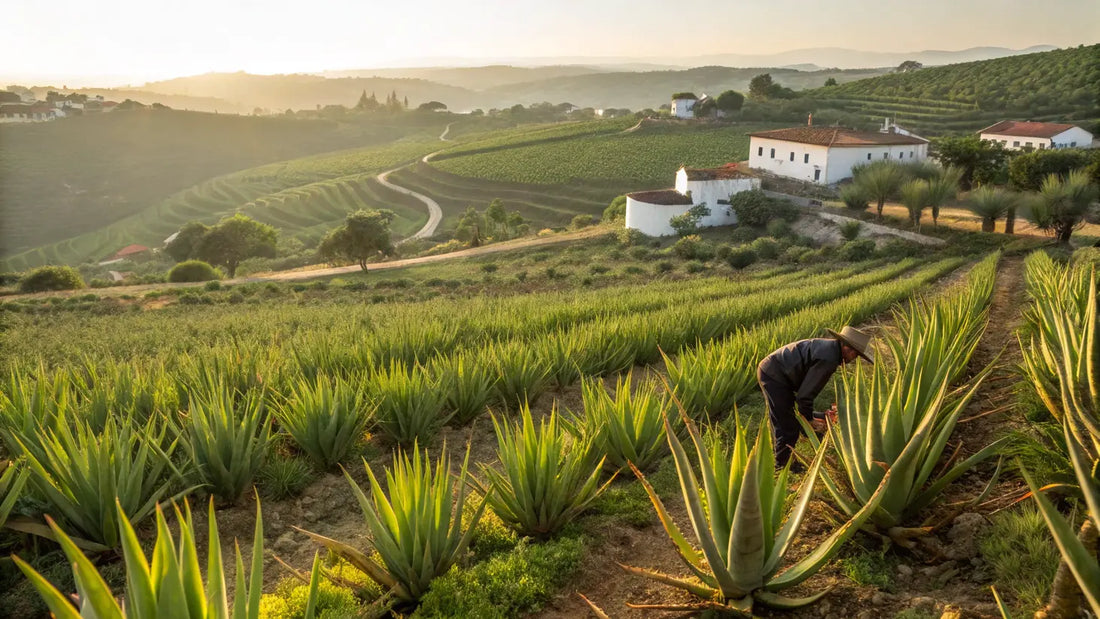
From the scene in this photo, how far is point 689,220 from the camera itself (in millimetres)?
44156

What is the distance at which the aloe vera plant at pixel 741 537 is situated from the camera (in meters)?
2.84

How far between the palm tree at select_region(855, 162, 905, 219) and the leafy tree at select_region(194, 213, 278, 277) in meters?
44.2

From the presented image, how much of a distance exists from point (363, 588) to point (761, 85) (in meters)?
108

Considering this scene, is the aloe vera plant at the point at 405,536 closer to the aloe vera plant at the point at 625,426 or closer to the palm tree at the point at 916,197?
the aloe vera plant at the point at 625,426

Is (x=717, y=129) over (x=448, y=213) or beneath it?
over

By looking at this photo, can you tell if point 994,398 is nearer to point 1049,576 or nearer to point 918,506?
point 918,506

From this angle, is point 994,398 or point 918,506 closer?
point 918,506

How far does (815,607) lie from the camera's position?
10.1 ft

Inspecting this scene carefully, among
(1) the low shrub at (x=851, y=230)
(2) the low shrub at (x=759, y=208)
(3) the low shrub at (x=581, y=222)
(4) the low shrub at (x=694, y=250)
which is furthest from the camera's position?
(3) the low shrub at (x=581, y=222)

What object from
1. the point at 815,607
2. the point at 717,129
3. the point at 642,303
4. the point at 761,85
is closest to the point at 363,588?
the point at 815,607

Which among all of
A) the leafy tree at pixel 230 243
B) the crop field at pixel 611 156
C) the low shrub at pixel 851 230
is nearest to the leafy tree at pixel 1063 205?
the low shrub at pixel 851 230

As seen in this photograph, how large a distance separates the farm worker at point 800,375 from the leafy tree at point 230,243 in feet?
172

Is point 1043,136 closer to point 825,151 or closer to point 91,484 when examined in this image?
point 825,151

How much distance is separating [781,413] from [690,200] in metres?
42.2
